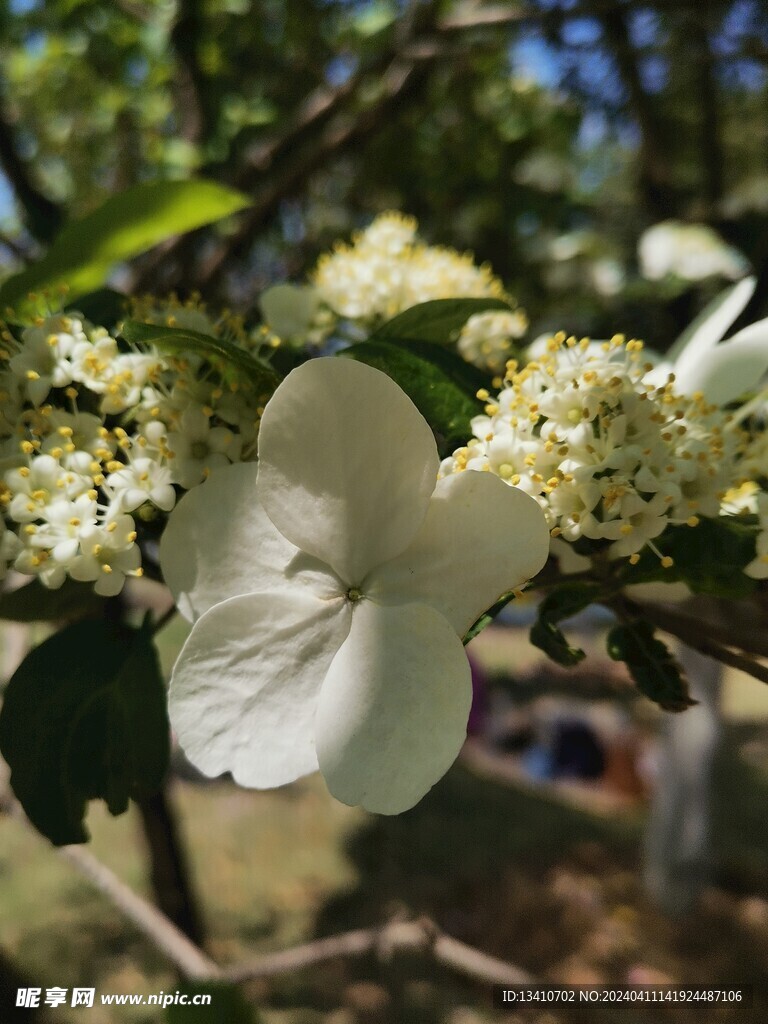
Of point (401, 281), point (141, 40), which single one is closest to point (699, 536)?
point (401, 281)

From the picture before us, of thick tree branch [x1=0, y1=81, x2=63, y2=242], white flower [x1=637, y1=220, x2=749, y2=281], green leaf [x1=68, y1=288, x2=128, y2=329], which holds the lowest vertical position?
white flower [x1=637, y1=220, x2=749, y2=281]

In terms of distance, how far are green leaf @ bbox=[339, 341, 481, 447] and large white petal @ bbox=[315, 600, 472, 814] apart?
0.12 meters

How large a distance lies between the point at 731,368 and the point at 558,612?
160 mm

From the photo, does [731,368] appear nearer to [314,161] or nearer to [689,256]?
[689,256]

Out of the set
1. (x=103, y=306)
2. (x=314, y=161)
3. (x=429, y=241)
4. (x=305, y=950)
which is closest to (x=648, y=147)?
(x=429, y=241)

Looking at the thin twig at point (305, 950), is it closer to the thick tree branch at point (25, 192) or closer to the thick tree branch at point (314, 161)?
the thick tree branch at point (25, 192)

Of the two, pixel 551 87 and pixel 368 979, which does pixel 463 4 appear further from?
pixel 368 979

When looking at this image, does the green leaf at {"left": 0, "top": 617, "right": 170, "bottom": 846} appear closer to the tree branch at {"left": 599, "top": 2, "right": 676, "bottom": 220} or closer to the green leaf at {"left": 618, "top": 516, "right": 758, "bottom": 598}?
the green leaf at {"left": 618, "top": 516, "right": 758, "bottom": 598}

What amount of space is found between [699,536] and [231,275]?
5.34ft

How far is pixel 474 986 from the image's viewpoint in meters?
1.57

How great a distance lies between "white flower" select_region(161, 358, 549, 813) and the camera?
0.31 m

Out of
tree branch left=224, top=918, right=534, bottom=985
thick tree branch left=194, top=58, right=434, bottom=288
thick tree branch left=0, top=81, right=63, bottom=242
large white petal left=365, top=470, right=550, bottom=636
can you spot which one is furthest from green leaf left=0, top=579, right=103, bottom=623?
thick tree branch left=194, top=58, right=434, bottom=288

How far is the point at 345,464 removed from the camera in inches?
12.8

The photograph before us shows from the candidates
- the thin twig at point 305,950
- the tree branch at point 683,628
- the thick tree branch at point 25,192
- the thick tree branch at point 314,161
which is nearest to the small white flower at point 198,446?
the tree branch at point 683,628
